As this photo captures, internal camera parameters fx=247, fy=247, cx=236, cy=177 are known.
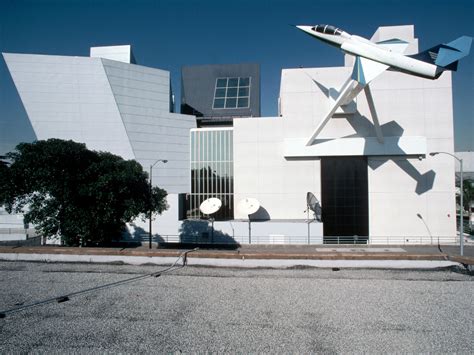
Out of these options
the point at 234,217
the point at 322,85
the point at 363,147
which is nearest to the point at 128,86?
the point at 234,217

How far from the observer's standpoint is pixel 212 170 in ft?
105

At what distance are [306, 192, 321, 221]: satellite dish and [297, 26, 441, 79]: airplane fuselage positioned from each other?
13760mm

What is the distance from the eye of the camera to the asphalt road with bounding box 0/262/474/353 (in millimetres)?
6301

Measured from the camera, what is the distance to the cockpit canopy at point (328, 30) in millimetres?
22094

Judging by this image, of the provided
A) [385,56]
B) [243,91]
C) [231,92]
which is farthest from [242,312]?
[231,92]

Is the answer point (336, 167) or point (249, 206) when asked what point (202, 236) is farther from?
point (336, 167)

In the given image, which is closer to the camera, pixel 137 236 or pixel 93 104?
pixel 137 236

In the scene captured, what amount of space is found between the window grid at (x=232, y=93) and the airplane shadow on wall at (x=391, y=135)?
695 inches

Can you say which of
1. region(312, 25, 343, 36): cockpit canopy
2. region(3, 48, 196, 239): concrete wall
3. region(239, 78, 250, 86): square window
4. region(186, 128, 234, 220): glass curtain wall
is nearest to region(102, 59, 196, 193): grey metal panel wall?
region(3, 48, 196, 239): concrete wall

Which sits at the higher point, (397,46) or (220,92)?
(220,92)

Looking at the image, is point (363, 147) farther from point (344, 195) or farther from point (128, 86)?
point (128, 86)

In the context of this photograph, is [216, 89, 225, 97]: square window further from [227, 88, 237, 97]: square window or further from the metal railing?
the metal railing

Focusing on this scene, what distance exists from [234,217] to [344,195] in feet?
43.2

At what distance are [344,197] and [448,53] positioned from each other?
15.8 m
